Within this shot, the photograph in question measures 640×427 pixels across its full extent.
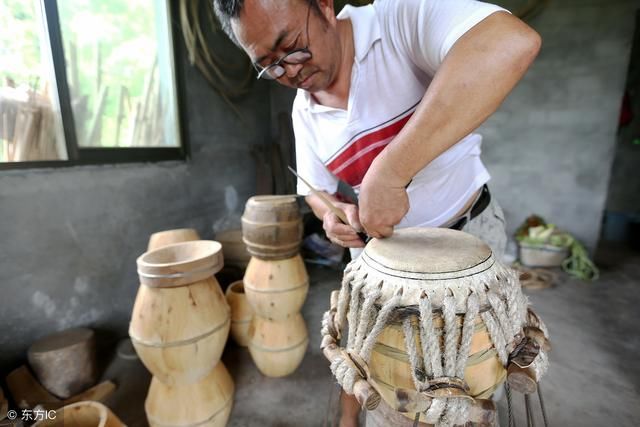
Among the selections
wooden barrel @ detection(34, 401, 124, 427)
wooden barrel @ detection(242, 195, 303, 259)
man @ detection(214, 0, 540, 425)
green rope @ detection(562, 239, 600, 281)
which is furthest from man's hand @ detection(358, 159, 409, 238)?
green rope @ detection(562, 239, 600, 281)

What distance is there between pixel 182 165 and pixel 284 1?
2.50 meters

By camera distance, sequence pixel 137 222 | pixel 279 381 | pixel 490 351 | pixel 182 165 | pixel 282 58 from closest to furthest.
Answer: pixel 490 351, pixel 282 58, pixel 279 381, pixel 137 222, pixel 182 165

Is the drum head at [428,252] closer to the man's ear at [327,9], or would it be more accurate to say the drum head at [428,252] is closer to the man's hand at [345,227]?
the man's hand at [345,227]

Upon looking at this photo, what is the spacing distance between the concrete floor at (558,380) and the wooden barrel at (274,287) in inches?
18.7

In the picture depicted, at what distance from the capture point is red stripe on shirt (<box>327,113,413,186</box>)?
105cm

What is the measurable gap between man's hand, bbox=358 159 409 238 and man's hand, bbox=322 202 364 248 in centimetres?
17

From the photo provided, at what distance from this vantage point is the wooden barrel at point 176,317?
133cm

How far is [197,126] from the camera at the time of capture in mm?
3176

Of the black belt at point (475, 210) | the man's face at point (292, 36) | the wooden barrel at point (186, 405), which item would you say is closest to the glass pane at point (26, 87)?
the wooden barrel at point (186, 405)

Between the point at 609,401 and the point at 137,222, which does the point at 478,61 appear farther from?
the point at 137,222

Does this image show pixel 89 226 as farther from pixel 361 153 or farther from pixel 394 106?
pixel 394 106

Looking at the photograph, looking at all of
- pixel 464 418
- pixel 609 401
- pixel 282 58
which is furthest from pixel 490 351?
pixel 609 401

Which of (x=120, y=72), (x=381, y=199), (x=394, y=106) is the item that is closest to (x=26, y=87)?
(x=120, y=72)

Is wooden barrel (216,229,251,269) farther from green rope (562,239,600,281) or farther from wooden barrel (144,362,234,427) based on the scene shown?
green rope (562,239,600,281)
